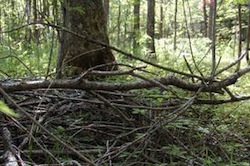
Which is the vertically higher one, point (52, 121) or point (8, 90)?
point (8, 90)

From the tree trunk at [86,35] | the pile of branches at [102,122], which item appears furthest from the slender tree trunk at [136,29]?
the pile of branches at [102,122]

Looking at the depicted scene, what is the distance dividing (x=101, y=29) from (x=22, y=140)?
252 centimetres

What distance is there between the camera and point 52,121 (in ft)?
9.56

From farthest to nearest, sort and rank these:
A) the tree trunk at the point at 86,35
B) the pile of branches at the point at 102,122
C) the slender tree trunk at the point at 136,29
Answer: the slender tree trunk at the point at 136,29, the tree trunk at the point at 86,35, the pile of branches at the point at 102,122

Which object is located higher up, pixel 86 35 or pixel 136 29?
pixel 136 29

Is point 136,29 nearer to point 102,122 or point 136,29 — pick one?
point 136,29

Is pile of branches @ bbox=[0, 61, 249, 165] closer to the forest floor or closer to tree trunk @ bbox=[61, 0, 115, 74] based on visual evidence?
the forest floor

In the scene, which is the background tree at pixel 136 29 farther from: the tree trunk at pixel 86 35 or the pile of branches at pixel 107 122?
the pile of branches at pixel 107 122

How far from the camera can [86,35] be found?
180 inches

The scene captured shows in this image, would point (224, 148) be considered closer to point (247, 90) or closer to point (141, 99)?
point (141, 99)

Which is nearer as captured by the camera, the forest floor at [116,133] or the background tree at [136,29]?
the forest floor at [116,133]

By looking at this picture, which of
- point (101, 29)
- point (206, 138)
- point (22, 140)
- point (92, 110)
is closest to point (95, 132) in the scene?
point (92, 110)

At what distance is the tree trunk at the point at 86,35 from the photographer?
15.0ft

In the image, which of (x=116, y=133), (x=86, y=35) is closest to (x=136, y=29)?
(x=86, y=35)
